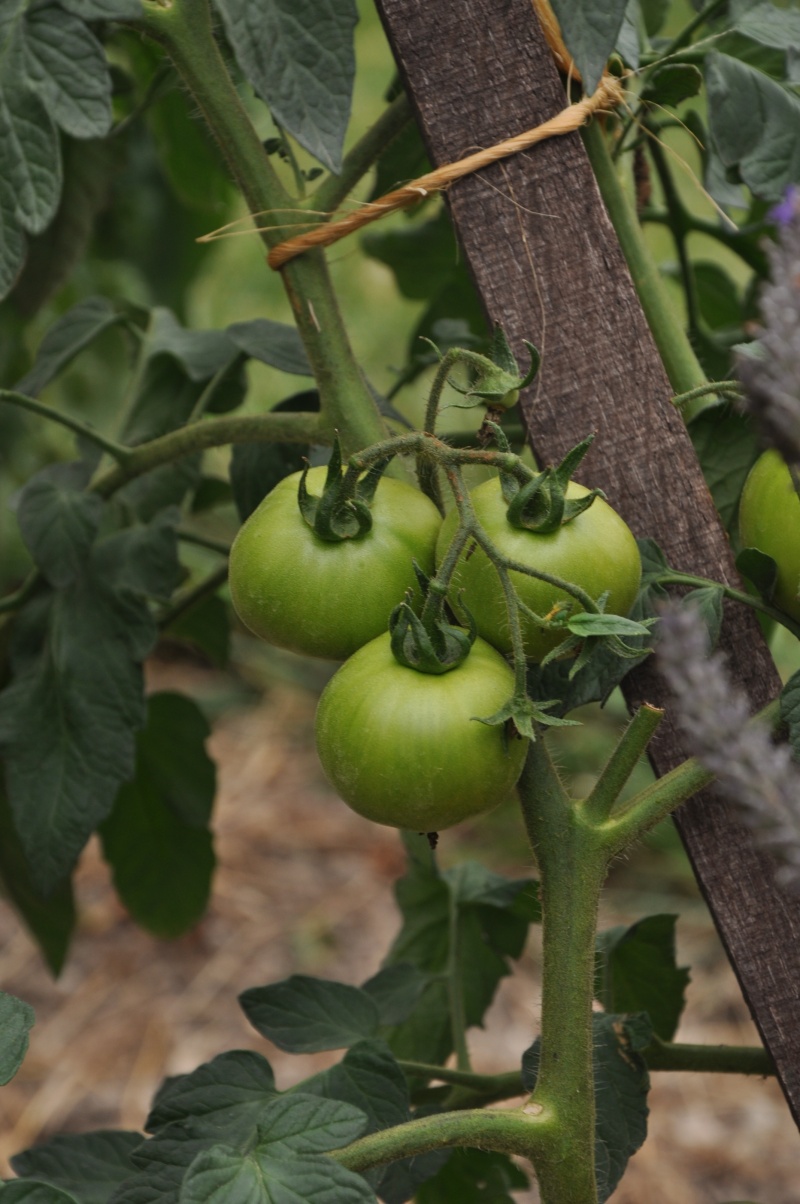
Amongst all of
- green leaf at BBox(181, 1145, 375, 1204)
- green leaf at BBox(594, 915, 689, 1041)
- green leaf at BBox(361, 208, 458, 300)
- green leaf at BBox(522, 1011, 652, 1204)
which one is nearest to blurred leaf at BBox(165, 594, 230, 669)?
green leaf at BBox(361, 208, 458, 300)

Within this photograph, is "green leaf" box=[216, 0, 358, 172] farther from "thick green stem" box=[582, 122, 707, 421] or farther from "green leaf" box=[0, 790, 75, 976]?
"green leaf" box=[0, 790, 75, 976]

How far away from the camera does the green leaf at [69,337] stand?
3.15 ft

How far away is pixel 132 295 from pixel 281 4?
4.05ft

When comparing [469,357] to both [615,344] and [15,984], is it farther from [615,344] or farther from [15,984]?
[15,984]

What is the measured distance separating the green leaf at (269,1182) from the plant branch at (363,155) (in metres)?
0.50

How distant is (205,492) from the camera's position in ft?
3.76

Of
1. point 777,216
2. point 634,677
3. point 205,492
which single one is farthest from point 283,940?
point 777,216

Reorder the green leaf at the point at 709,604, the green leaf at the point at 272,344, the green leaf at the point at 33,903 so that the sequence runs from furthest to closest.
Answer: the green leaf at the point at 33,903
the green leaf at the point at 272,344
the green leaf at the point at 709,604

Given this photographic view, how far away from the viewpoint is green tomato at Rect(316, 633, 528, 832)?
53cm

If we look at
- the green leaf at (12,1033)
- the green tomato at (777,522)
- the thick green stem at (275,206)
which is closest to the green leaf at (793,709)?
the green tomato at (777,522)

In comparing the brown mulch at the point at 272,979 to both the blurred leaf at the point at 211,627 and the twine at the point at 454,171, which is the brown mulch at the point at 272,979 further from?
the twine at the point at 454,171

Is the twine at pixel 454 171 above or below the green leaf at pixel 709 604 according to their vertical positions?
above

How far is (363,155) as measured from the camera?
740mm

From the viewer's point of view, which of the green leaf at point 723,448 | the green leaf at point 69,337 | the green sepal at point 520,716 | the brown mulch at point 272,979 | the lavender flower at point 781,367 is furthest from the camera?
the brown mulch at point 272,979
